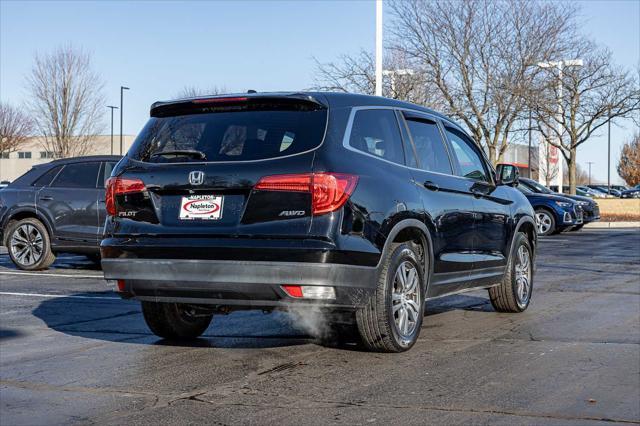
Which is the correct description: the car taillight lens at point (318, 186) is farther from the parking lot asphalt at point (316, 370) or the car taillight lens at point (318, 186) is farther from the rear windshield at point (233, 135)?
the parking lot asphalt at point (316, 370)

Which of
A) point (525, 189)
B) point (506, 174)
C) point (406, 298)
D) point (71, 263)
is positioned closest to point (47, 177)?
point (71, 263)

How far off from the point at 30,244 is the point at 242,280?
27.9 ft

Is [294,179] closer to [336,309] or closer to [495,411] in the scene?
[336,309]

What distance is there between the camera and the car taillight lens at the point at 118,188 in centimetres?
599

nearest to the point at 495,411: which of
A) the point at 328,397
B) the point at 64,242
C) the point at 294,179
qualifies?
the point at 328,397

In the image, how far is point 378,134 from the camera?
20.8 ft

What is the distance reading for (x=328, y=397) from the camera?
4.93 m

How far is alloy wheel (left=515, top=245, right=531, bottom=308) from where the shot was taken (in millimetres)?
8461

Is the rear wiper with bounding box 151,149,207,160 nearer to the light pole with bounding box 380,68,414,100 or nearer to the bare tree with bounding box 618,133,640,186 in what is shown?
the light pole with bounding box 380,68,414,100

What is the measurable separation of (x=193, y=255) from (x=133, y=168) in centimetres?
88

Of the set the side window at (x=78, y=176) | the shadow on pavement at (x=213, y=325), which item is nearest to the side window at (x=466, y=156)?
the shadow on pavement at (x=213, y=325)

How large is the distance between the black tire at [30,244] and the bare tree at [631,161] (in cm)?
8986

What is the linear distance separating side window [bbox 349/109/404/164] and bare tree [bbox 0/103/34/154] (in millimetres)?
63940

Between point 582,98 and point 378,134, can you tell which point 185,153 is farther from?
point 582,98
